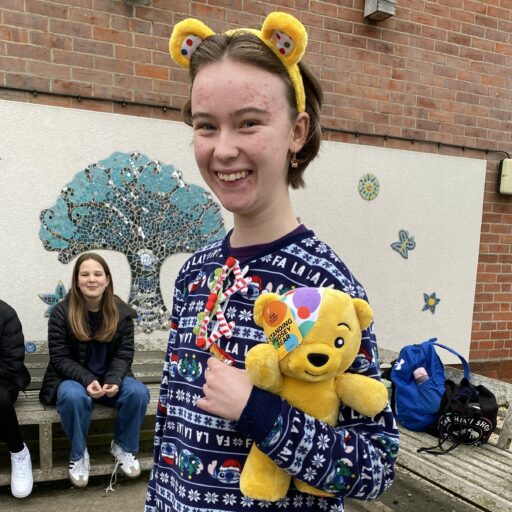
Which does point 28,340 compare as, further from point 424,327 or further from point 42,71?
point 424,327

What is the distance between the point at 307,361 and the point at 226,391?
0.52 ft

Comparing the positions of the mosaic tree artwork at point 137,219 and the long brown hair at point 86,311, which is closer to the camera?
the long brown hair at point 86,311

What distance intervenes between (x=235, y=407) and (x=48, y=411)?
2641mm

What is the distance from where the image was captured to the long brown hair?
3.24 metres

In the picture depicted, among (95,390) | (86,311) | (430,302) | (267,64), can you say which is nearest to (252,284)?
(267,64)

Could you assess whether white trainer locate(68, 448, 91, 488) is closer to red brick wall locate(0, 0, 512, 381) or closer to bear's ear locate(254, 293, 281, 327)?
red brick wall locate(0, 0, 512, 381)

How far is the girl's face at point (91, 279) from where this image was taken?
10.8 ft

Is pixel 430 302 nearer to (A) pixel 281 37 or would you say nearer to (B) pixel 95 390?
(B) pixel 95 390

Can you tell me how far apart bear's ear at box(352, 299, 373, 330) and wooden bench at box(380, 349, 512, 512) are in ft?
6.87

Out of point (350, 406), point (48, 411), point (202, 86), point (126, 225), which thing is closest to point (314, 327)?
point (350, 406)

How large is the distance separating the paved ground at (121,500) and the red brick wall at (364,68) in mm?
2039

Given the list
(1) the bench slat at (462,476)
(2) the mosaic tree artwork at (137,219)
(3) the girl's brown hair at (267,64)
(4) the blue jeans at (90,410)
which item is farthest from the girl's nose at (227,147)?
(2) the mosaic tree artwork at (137,219)

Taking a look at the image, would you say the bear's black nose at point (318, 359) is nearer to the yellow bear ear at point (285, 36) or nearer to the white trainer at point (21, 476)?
the yellow bear ear at point (285, 36)

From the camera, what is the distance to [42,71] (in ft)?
11.1
